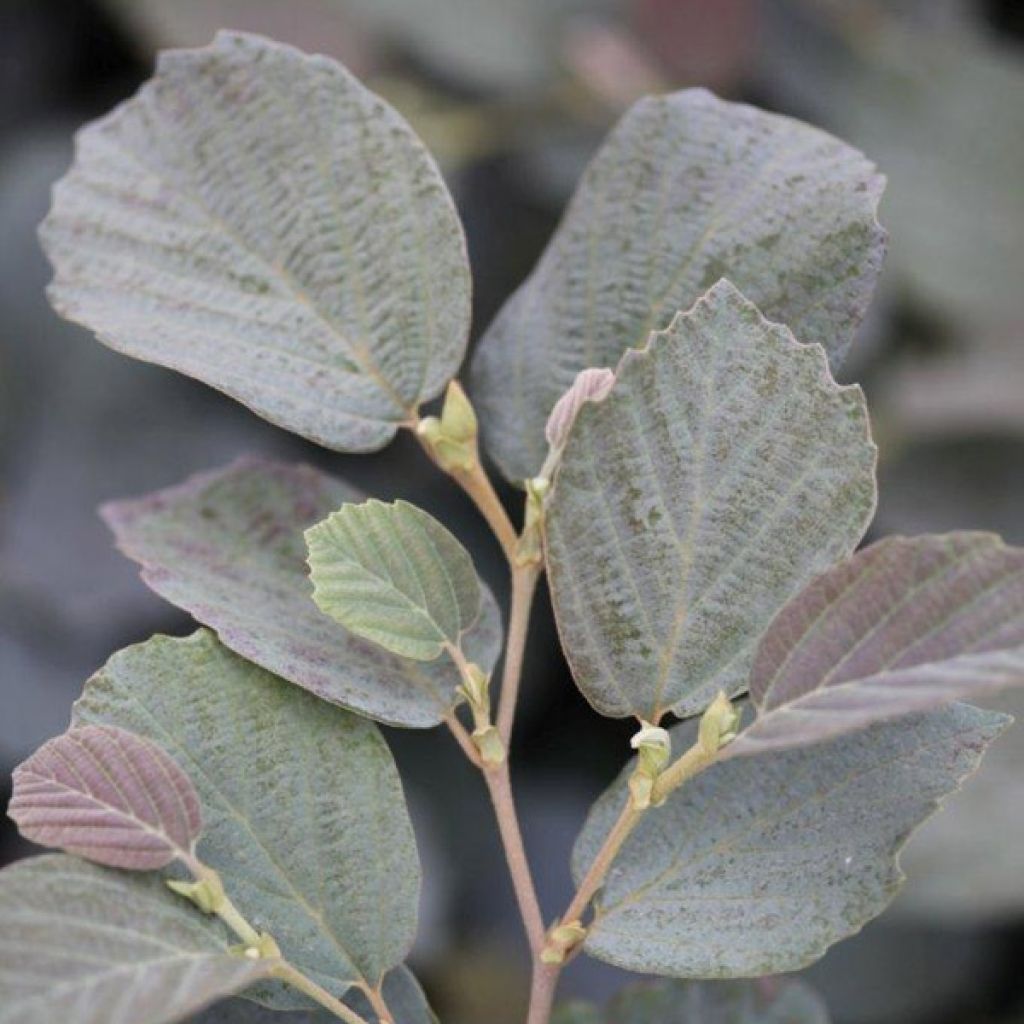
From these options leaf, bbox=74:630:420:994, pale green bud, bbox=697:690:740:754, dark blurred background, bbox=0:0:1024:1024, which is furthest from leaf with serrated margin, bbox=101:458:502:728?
dark blurred background, bbox=0:0:1024:1024

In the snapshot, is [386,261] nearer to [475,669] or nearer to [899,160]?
[475,669]

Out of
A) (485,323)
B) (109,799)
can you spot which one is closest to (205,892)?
(109,799)

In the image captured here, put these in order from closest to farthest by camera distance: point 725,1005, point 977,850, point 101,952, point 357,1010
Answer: point 101,952 < point 357,1010 < point 725,1005 < point 977,850

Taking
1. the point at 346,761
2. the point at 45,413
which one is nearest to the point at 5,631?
the point at 45,413

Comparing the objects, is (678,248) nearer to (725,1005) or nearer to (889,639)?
(889,639)

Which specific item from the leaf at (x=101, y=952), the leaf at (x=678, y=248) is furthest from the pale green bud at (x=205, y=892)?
the leaf at (x=678, y=248)

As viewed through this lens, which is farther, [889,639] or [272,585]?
[272,585]
